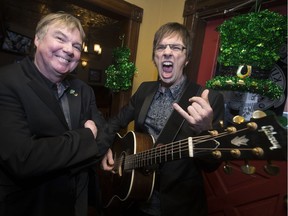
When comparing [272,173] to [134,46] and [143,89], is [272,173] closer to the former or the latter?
[143,89]

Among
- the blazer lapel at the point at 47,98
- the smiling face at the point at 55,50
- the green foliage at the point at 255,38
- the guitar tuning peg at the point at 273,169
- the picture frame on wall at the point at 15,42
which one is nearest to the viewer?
the guitar tuning peg at the point at 273,169

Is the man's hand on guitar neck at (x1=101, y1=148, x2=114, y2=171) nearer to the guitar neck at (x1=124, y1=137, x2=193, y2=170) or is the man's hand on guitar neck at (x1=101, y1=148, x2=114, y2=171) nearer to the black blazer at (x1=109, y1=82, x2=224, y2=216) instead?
the guitar neck at (x1=124, y1=137, x2=193, y2=170)

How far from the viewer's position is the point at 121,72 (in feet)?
8.95

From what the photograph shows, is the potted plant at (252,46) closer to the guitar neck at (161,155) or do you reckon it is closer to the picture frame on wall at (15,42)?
the guitar neck at (161,155)

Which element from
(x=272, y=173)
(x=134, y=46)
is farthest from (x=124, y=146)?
(x=134, y=46)

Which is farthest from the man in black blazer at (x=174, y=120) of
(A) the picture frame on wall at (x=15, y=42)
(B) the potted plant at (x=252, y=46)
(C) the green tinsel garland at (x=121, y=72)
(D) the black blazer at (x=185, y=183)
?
(A) the picture frame on wall at (x=15, y=42)

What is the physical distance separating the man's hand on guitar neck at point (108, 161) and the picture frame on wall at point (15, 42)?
579cm

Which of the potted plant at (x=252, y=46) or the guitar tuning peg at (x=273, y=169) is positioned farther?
the potted plant at (x=252, y=46)

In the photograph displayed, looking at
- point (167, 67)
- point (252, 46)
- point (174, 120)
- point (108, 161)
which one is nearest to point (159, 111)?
point (174, 120)

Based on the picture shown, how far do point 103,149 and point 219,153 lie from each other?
0.68m

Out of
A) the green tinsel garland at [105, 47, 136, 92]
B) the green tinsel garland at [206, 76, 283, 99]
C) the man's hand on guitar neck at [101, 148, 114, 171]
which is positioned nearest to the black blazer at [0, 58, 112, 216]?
the man's hand on guitar neck at [101, 148, 114, 171]

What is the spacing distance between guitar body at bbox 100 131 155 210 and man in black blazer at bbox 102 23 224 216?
77 millimetres

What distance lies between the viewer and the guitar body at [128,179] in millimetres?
1353

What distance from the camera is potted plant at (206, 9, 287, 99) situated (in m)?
1.34
